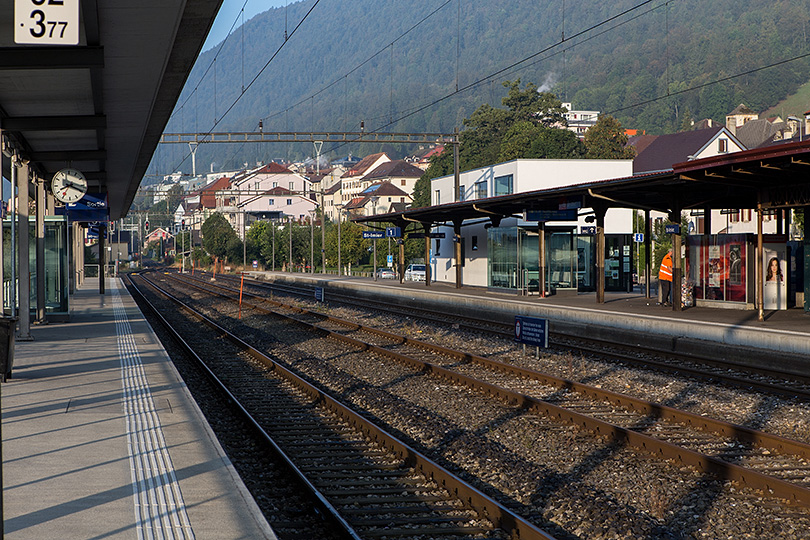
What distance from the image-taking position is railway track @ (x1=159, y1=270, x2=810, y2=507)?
29.0 ft

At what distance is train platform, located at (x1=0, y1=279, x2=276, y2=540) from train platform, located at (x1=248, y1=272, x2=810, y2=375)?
1211cm

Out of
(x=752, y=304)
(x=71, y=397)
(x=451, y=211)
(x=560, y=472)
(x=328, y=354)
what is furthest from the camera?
(x=451, y=211)

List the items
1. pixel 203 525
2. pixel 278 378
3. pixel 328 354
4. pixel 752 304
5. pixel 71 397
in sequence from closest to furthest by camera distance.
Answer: pixel 203 525, pixel 71 397, pixel 278 378, pixel 328 354, pixel 752 304

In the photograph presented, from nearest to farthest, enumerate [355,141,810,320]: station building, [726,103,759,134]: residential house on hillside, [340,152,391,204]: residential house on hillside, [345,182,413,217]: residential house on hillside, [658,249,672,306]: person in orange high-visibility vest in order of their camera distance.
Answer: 1. [355,141,810,320]: station building
2. [658,249,672,306]: person in orange high-visibility vest
3. [345,182,413,217]: residential house on hillside
4. [726,103,759,134]: residential house on hillside
5. [340,152,391,204]: residential house on hillside

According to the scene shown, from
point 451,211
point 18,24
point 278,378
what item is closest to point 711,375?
point 278,378

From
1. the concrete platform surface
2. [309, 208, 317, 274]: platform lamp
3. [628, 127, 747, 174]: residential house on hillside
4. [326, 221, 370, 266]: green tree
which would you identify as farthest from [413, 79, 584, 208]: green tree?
the concrete platform surface

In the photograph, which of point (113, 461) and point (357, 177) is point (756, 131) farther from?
point (113, 461)

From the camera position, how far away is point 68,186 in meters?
20.4

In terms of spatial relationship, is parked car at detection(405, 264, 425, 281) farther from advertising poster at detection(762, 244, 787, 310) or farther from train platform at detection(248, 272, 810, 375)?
advertising poster at detection(762, 244, 787, 310)

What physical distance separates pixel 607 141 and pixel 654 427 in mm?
100111

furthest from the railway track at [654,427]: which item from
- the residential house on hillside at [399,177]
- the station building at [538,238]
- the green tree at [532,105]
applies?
the residential house on hillside at [399,177]

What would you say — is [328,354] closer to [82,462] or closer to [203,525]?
[82,462]

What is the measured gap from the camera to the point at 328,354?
1997cm

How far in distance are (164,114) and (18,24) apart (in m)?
11.3
